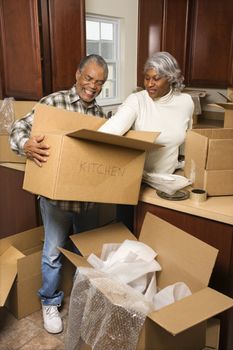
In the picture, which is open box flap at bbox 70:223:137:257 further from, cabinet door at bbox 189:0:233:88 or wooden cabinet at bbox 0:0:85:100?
cabinet door at bbox 189:0:233:88

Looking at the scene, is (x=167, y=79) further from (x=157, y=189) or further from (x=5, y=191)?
(x=5, y=191)

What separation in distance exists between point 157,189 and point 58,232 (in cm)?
54

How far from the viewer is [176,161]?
68.1 inches

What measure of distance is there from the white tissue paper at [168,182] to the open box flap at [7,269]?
0.86 m

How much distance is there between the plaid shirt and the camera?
156 centimetres

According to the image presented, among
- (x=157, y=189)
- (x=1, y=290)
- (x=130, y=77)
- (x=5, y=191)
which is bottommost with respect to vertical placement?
(x=1, y=290)

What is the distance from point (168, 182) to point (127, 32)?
253 centimetres

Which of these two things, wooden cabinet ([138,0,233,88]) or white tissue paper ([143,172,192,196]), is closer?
white tissue paper ([143,172,192,196])

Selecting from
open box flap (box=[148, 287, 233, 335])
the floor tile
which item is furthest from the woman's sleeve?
the floor tile

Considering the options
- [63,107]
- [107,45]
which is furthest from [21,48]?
[107,45]

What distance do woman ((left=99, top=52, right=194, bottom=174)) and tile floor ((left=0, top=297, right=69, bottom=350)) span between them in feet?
3.15

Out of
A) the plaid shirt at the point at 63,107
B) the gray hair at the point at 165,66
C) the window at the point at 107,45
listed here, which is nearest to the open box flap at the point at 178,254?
the plaid shirt at the point at 63,107

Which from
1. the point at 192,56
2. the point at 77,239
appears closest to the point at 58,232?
the point at 77,239

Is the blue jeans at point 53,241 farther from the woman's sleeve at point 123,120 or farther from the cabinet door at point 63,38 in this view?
the cabinet door at point 63,38
